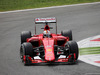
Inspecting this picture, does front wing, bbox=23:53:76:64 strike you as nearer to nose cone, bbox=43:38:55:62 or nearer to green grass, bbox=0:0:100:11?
nose cone, bbox=43:38:55:62

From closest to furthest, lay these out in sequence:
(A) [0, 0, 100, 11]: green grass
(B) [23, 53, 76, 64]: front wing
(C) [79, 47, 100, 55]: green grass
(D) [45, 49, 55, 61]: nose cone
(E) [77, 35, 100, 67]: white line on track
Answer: (D) [45, 49, 55, 61]: nose cone
(B) [23, 53, 76, 64]: front wing
(E) [77, 35, 100, 67]: white line on track
(C) [79, 47, 100, 55]: green grass
(A) [0, 0, 100, 11]: green grass

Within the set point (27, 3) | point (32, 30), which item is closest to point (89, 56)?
point (32, 30)

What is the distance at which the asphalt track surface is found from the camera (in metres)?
12.3

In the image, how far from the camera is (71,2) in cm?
3278

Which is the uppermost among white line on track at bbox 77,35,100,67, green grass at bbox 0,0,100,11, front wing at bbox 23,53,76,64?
green grass at bbox 0,0,100,11

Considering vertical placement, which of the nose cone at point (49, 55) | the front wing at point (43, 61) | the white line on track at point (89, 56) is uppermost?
the nose cone at point (49, 55)

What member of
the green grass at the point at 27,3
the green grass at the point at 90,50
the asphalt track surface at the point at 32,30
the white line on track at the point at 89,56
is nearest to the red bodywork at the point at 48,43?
the asphalt track surface at the point at 32,30

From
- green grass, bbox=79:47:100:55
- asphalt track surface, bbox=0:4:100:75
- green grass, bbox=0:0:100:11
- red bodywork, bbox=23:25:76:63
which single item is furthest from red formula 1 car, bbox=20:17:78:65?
green grass, bbox=0:0:100:11

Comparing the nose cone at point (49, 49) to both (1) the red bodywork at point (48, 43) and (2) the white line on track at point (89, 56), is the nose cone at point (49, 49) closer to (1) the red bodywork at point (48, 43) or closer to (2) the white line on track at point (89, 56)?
(1) the red bodywork at point (48, 43)

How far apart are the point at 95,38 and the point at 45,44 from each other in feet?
18.9

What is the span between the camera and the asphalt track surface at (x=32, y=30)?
40.3 ft

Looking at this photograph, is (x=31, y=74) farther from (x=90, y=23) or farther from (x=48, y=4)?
(x=48, y=4)

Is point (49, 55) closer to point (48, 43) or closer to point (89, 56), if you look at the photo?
point (48, 43)

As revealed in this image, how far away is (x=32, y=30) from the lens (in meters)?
21.9
